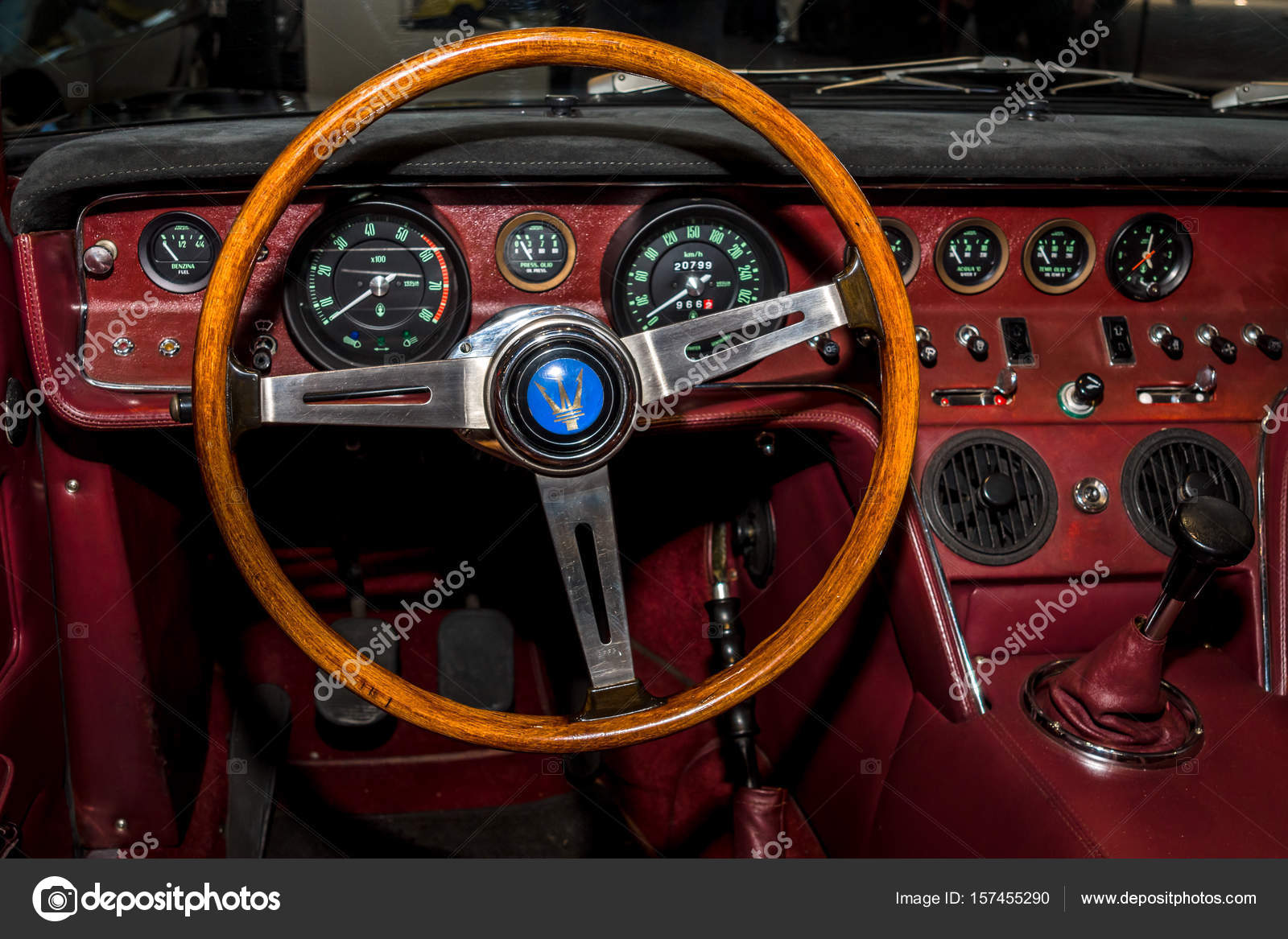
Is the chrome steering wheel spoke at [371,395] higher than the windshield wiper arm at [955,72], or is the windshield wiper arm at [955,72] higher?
the windshield wiper arm at [955,72]

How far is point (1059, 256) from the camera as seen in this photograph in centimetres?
199

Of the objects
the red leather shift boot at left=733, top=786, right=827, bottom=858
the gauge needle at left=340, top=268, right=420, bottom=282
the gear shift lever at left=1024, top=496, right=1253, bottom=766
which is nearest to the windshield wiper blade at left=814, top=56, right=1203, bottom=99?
the gauge needle at left=340, top=268, right=420, bottom=282

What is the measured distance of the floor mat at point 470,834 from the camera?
2531mm

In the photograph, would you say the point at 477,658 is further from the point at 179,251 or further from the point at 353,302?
the point at 179,251

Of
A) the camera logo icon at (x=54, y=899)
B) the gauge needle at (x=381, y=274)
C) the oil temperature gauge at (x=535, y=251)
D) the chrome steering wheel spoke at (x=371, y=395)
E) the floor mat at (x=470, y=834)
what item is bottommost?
the floor mat at (x=470, y=834)

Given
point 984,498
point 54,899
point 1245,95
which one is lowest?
point 54,899

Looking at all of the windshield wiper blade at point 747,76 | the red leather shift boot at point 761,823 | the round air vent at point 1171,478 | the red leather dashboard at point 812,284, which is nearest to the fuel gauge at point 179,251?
the red leather dashboard at point 812,284

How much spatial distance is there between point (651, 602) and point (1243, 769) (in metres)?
1.49

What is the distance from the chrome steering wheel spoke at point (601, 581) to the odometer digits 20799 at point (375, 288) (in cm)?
48

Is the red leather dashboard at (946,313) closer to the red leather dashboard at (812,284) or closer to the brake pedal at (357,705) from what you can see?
the red leather dashboard at (812,284)

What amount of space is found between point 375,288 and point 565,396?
56cm

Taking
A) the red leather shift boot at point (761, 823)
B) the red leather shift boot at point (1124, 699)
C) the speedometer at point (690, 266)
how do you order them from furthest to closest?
the red leather shift boot at point (761, 823) < the speedometer at point (690, 266) < the red leather shift boot at point (1124, 699)

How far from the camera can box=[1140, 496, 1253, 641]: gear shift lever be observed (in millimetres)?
1402

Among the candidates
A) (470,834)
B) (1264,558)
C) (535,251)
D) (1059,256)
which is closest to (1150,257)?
(1059,256)
